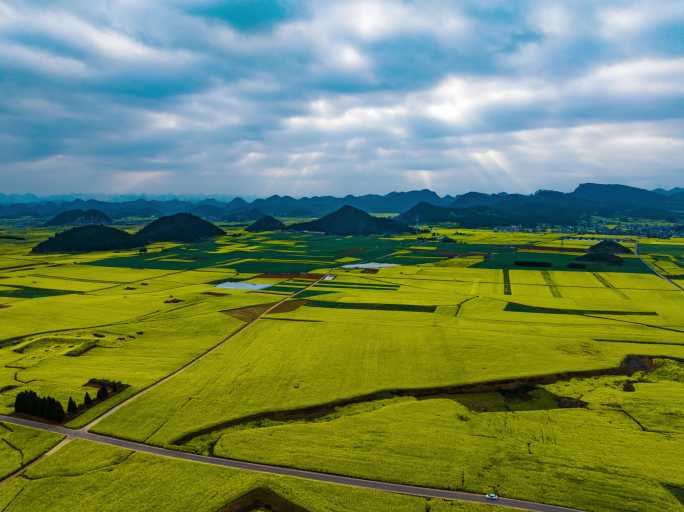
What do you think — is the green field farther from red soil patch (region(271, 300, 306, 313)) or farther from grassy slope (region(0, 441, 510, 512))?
red soil patch (region(271, 300, 306, 313))

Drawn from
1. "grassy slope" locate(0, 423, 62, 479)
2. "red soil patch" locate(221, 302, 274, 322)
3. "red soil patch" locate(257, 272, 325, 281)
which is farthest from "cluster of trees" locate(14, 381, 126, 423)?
"red soil patch" locate(257, 272, 325, 281)

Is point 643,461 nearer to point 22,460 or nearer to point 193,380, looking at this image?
point 193,380

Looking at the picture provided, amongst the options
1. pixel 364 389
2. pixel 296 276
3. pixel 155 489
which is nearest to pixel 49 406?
pixel 155 489

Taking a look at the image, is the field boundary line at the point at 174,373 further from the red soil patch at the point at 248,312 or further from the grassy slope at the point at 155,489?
the grassy slope at the point at 155,489

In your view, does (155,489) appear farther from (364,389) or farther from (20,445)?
(364,389)

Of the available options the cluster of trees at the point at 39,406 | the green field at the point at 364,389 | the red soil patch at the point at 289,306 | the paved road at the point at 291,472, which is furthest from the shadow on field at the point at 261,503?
the red soil patch at the point at 289,306
